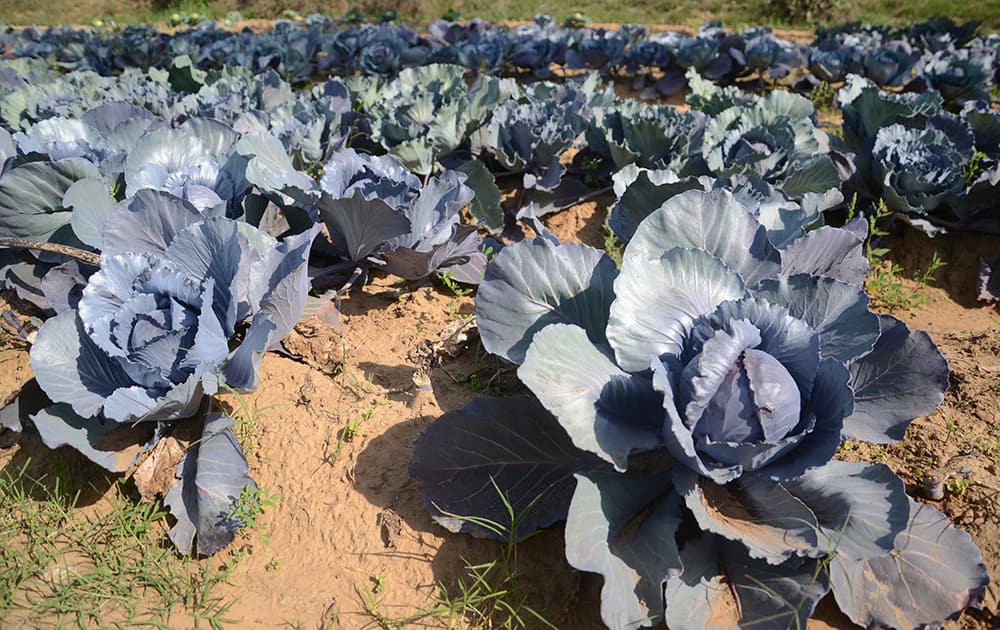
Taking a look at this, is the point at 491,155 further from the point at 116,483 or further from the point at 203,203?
the point at 116,483

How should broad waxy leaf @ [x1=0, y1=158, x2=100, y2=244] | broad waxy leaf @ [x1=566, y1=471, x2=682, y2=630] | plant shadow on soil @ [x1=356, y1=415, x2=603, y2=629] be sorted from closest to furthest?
broad waxy leaf @ [x1=566, y1=471, x2=682, y2=630], plant shadow on soil @ [x1=356, y1=415, x2=603, y2=629], broad waxy leaf @ [x1=0, y1=158, x2=100, y2=244]

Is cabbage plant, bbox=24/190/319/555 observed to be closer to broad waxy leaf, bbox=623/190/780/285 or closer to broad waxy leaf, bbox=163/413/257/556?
broad waxy leaf, bbox=163/413/257/556

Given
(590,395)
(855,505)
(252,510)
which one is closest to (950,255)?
(855,505)

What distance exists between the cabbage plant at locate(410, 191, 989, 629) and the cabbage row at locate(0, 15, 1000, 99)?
214 inches

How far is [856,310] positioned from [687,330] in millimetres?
414

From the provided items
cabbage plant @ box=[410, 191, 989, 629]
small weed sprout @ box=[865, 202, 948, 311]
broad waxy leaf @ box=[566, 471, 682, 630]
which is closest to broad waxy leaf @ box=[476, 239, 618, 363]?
cabbage plant @ box=[410, 191, 989, 629]

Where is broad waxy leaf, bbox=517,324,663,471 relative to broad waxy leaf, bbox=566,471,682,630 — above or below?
above

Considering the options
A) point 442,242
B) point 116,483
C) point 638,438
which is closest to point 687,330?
point 638,438

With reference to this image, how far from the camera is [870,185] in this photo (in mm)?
3705

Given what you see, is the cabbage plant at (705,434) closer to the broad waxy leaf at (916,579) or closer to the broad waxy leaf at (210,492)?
the broad waxy leaf at (916,579)

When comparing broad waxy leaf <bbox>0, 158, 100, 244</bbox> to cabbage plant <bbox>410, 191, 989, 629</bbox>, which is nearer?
cabbage plant <bbox>410, 191, 989, 629</bbox>

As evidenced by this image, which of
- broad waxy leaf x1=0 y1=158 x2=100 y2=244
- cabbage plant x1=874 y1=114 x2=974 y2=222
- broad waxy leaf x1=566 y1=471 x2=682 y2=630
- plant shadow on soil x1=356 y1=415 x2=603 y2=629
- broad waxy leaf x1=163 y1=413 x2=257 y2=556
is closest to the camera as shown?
broad waxy leaf x1=566 y1=471 x2=682 y2=630

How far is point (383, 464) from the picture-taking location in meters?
2.02

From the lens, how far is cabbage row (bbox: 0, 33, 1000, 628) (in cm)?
152
